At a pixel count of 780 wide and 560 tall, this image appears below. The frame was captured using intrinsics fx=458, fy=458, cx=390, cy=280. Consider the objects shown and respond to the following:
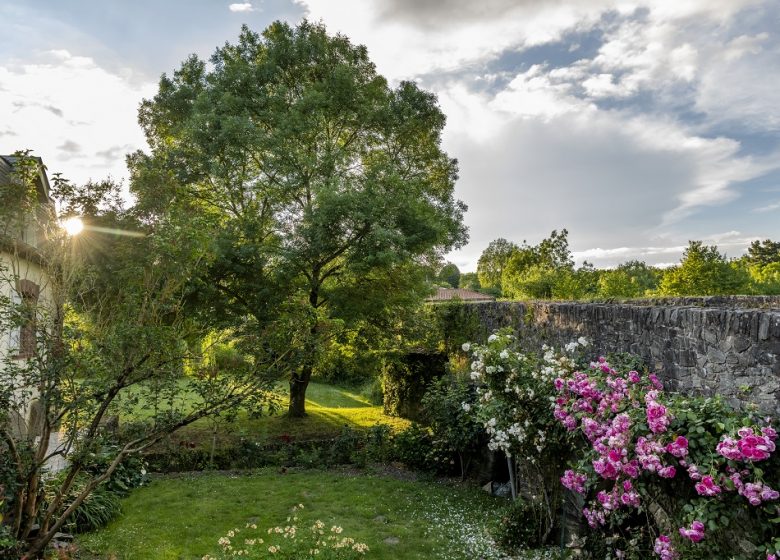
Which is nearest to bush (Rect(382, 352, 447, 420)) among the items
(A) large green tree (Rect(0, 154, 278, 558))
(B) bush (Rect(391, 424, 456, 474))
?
(B) bush (Rect(391, 424, 456, 474))

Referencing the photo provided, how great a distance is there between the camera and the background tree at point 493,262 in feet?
171

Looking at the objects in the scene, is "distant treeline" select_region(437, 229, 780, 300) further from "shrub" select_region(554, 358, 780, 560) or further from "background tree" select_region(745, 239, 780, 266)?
"background tree" select_region(745, 239, 780, 266)

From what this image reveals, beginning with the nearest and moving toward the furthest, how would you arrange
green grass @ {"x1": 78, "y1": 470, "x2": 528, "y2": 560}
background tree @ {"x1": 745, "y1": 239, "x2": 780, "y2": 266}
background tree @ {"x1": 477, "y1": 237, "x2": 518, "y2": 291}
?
green grass @ {"x1": 78, "y1": 470, "x2": 528, "y2": 560} < background tree @ {"x1": 477, "y1": 237, "x2": 518, "y2": 291} < background tree @ {"x1": 745, "y1": 239, "x2": 780, "y2": 266}

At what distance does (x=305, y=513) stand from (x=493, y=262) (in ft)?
156

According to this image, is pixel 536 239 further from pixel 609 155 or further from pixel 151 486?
pixel 151 486

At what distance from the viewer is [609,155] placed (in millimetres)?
9469

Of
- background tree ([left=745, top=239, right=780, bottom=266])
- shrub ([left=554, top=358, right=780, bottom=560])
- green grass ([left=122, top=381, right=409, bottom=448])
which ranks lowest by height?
green grass ([left=122, top=381, right=409, bottom=448])

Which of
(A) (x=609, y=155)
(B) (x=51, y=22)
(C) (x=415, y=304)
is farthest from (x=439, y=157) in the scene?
(B) (x=51, y=22)

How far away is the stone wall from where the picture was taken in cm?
405

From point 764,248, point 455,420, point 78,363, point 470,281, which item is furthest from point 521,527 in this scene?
point 764,248

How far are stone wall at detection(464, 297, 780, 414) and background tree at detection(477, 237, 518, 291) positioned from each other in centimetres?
4521

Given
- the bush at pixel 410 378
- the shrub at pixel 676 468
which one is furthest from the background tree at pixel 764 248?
the shrub at pixel 676 468

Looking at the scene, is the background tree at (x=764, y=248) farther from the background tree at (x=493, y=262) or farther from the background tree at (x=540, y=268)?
the background tree at (x=540, y=268)

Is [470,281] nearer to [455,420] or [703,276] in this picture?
[703,276]
